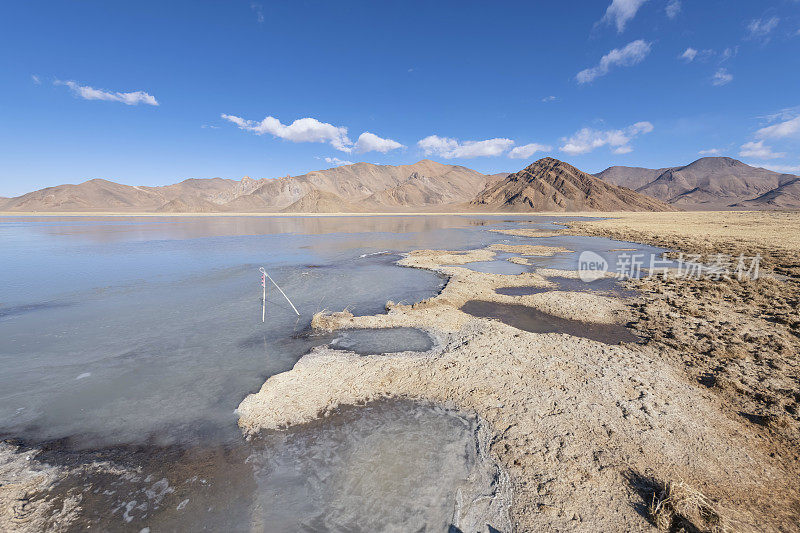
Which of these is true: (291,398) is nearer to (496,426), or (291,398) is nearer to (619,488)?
(496,426)

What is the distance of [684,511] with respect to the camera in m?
3.48

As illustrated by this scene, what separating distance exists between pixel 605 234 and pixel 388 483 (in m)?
43.7

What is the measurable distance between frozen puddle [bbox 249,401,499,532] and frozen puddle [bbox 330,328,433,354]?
7.77 ft

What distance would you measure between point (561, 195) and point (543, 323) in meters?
142

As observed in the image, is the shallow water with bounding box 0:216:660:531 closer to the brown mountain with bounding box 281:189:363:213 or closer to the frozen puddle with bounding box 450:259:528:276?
the frozen puddle with bounding box 450:259:528:276

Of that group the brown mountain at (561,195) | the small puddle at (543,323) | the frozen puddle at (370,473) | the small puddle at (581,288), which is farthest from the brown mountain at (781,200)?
the frozen puddle at (370,473)

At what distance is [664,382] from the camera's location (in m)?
6.20

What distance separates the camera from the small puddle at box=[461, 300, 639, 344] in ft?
28.9

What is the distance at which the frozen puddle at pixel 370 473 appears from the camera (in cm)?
382

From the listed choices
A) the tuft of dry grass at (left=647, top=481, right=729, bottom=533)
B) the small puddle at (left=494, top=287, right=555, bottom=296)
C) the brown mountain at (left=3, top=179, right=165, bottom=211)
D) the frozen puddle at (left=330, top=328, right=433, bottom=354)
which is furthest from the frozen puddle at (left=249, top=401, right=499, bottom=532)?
the brown mountain at (left=3, top=179, right=165, bottom=211)

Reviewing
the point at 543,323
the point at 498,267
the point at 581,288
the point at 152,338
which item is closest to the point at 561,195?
the point at 498,267

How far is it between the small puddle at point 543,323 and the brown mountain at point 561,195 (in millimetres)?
125438

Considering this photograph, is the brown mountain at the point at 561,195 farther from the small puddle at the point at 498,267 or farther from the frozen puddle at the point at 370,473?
the frozen puddle at the point at 370,473

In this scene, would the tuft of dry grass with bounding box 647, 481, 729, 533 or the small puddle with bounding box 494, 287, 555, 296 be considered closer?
the tuft of dry grass with bounding box 647, 481, 729, 533
